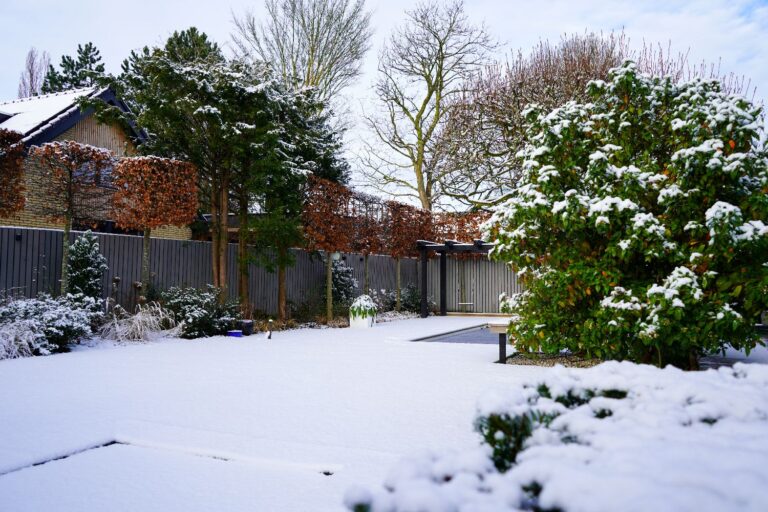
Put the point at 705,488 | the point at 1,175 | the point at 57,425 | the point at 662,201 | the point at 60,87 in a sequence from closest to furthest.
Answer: the point at 705,488, the point at 57,425, the point at 662,201, the point at 1,175, the point at 60,87

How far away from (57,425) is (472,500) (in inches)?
150

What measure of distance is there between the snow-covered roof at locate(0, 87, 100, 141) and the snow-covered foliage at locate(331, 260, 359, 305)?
751 centimetres

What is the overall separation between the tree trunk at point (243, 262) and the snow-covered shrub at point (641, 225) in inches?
263

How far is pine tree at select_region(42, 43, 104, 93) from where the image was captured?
72.9 feet

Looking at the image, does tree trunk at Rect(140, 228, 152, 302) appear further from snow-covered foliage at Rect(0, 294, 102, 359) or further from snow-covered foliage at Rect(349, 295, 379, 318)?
snow-covered foliage at Rect(349, 295, 379, 318)

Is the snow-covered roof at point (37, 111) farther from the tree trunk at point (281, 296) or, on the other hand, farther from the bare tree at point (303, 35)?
the tree trunk at point (281, 296)

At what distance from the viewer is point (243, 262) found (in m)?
12.0

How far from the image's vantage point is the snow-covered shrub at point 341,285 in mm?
14797

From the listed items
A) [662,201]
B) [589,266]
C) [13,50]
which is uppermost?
[13,50]

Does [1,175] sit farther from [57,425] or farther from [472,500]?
[472,500]

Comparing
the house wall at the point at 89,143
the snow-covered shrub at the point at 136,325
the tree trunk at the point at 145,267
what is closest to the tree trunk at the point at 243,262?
the tree trunk at the point at 145,267

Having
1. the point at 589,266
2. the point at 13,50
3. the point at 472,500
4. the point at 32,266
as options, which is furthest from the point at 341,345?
the point at 13,50

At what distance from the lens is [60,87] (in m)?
22.3

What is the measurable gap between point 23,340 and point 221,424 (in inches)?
198
